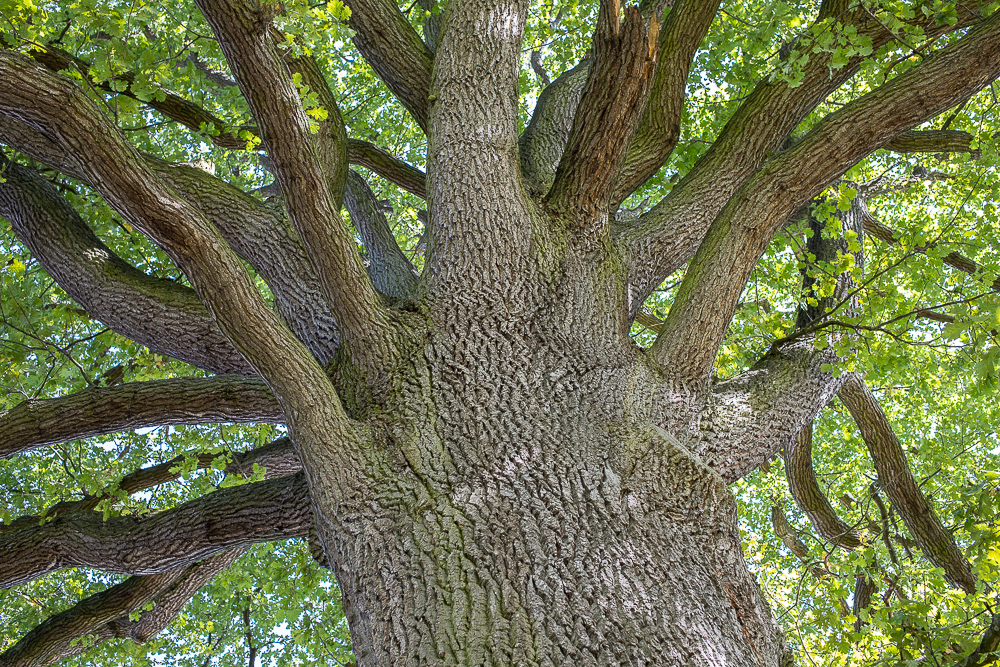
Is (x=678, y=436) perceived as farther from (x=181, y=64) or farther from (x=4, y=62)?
(x=181, y=64)

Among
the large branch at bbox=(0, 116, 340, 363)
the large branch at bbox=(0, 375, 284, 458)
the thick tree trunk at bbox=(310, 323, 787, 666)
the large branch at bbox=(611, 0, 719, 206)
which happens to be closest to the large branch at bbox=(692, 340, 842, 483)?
the thick tree trunk at bbox=(310, 323, 787, 666)

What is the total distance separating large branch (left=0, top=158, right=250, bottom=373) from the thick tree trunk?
164cm

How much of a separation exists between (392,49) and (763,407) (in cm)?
335

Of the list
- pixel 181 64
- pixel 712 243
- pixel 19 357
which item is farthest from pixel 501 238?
pixel 181 64

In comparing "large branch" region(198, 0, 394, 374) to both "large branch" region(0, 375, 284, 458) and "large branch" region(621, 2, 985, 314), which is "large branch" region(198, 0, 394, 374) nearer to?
"large branch" region(0, 375, 284, 458)

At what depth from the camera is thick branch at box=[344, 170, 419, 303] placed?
184 inches

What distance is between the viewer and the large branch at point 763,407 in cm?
352

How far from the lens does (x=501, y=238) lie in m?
3.73

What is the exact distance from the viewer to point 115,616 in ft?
16.9

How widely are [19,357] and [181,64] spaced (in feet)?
15.7

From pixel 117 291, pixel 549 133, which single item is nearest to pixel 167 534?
pixel 117 291

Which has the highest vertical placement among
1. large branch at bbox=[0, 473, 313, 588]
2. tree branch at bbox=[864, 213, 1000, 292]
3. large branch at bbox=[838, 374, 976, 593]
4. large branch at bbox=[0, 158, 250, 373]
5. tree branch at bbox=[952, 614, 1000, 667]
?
large branch at bbox=[0, 158, 250, 373]

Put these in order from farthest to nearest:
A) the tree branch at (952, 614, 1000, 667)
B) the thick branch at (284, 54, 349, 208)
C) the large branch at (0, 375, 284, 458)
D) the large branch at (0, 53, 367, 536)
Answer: the thick branch at (284, 54, 349, 208) → the large branch at (0, 375, 284, 458) → the large branch at (0, 53, 367, 536) → the tree branch at (952, 614, 1000, 667)

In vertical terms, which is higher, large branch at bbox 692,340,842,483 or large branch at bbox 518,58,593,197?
large branch at bbox 518,58,593,197
